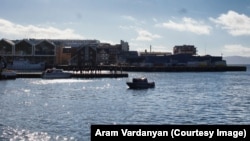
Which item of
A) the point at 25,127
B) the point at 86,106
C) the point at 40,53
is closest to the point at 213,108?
the point at 86,106

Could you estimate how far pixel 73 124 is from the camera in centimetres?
3950

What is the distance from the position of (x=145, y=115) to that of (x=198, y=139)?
112 feet

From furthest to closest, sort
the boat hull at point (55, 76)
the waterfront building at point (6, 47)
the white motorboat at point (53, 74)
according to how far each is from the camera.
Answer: the waterfront building at point (6, 47) → the white motorboat at point (53, 74) → the boat hull at point (55, 76)

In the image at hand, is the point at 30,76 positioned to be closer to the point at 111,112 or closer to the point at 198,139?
the point at 111,112
